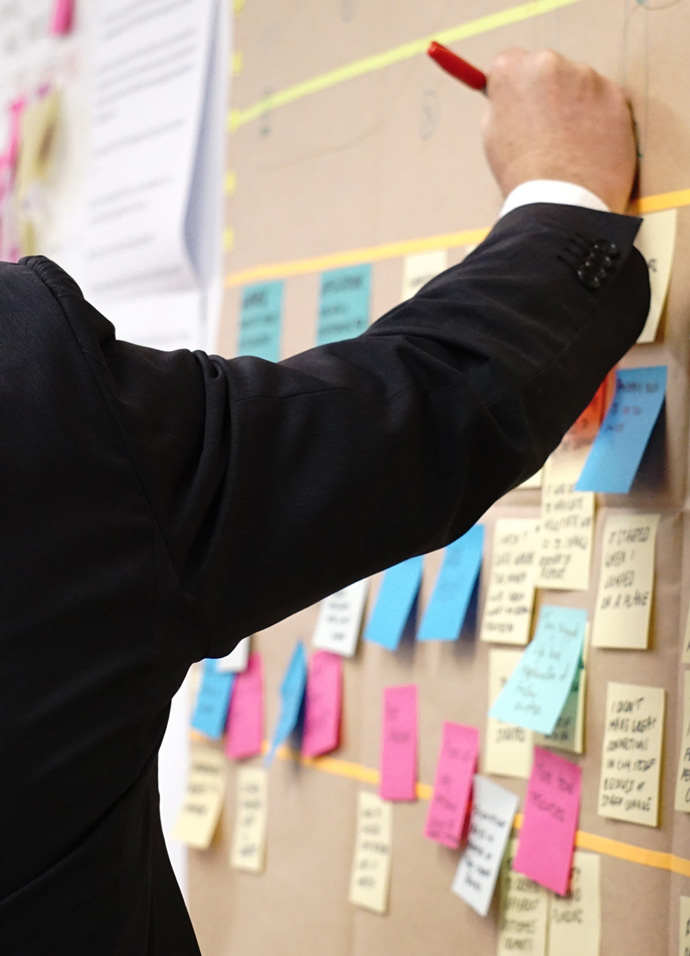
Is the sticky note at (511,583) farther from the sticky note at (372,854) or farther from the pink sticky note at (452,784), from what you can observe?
the sticky note at (372,854)

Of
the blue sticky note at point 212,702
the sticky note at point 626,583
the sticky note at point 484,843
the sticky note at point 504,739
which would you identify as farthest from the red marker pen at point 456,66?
the blue sticky note at point 212,702

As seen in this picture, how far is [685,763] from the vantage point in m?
0.72

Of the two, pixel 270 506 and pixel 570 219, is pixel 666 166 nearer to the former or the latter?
pixel 570 219

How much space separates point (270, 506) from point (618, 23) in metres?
0.53

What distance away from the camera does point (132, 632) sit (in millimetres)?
489

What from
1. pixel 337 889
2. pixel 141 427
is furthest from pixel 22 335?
pixel 337 889

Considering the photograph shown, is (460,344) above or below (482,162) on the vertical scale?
below

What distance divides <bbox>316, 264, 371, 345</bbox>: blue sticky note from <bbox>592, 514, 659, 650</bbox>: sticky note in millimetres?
351

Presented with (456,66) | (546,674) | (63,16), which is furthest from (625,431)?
(63,16)

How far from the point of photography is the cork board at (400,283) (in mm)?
747

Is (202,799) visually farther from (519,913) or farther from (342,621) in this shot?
(519,913)

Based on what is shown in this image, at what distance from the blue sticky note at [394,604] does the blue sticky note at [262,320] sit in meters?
0.29

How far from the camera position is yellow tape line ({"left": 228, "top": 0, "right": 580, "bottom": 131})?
0.86 meters

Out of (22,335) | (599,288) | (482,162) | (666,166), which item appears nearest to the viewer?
(22,335)
